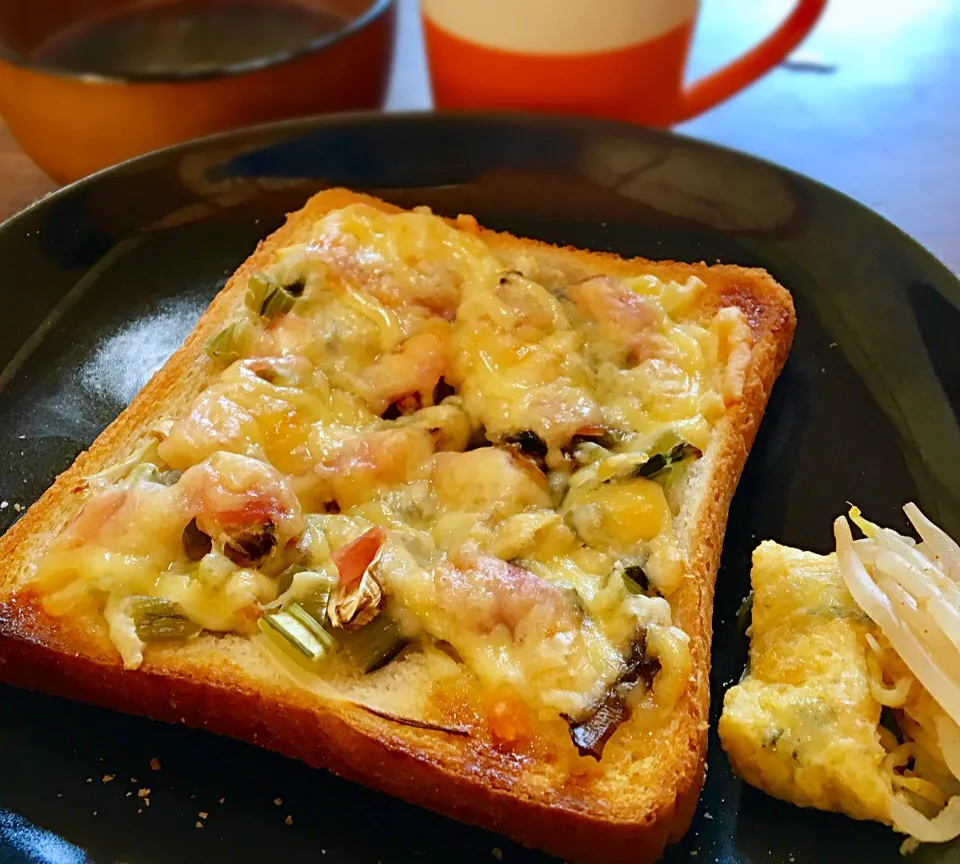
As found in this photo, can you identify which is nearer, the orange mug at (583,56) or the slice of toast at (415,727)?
the slice of toast at (415,727)

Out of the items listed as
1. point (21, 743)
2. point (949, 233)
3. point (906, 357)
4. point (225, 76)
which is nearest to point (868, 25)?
point (949, 233)

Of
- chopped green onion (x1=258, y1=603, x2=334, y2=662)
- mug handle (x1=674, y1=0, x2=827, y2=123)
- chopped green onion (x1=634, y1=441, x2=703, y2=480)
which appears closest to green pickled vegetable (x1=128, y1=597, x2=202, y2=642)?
chopped green onion (x1=258, y1=603, x2=334, y2=662)

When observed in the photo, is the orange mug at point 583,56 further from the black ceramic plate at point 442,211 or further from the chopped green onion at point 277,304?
the chopped green onion at point 277,304

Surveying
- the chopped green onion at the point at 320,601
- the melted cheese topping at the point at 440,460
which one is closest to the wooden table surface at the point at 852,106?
the melted cheese topping at the point at 440,460

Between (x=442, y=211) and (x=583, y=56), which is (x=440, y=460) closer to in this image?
(x=442, y=211)

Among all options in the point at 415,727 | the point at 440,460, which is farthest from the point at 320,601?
the point at 440,460

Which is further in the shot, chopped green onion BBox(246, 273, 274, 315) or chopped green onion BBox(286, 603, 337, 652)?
chopped green onion BBox(246, 273, 274, 315)

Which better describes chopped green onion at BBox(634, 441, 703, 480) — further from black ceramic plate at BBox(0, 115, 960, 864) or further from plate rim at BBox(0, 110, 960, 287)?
plate rim at BBox(0, 110, 960, 287)
